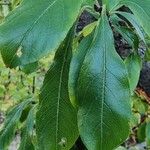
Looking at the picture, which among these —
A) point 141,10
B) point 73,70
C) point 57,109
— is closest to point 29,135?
point 57,109

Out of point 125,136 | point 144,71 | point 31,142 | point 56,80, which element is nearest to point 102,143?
point 125,136

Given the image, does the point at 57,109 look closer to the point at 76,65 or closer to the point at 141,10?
the point at 76,65

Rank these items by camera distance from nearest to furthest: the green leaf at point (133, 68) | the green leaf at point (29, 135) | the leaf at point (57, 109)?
the leaf at point (57, 109), the green leaf at point (133, 68), the green leaf at point (29, 135)

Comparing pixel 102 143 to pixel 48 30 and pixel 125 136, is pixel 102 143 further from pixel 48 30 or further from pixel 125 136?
pixel 48 30

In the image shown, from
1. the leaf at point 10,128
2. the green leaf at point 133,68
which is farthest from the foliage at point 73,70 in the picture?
the leaf at point 10,128

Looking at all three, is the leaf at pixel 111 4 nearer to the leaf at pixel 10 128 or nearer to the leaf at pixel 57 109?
the leaf at pixel 57 109

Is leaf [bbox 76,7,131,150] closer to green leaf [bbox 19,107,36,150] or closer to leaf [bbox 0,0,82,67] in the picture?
leaf [bbox 0,0,82,67]

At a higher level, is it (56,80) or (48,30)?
(48,30)
